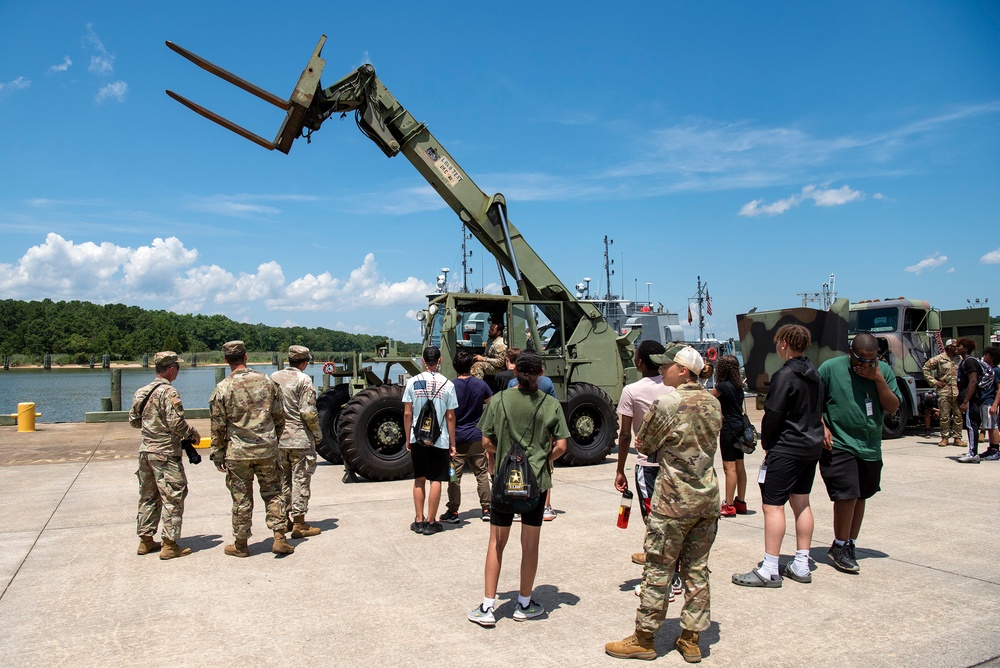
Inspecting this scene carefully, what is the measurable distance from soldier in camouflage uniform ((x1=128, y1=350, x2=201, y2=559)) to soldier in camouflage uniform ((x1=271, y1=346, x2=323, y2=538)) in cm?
84

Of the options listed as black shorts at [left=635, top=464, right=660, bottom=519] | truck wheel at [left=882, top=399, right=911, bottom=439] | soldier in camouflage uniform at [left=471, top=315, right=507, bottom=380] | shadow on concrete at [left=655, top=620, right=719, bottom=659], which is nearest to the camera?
shadow on concrete at [left=655, top=620, right=719, bottom=659]

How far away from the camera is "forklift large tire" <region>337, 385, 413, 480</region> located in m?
8.62

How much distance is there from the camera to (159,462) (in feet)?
18.6

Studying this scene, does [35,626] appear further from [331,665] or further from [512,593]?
[512,593]

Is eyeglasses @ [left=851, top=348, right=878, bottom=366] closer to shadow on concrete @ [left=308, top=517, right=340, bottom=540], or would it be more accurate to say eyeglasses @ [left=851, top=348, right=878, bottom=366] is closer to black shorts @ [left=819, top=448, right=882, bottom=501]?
black shorts @ [left=819, top=448, right=882, bottom=501]

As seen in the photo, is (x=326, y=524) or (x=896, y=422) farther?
Result: (x=896, y=422)

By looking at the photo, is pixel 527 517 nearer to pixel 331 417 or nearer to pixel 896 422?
pixel 331 417

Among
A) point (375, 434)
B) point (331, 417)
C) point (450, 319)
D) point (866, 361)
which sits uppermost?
point (450, 319)

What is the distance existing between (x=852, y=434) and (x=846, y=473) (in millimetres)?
281

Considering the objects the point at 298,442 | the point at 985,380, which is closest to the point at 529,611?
the point at 298,442

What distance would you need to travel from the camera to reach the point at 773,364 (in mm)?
12906

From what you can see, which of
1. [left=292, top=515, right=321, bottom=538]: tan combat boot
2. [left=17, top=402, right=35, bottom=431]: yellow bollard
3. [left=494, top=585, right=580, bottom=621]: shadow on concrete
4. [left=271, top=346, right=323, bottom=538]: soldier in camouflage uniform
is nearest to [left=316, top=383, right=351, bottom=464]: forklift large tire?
[left=271, top=346, right=323, bottom=538]: soldier in camouflage uniform

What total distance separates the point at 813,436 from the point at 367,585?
3222 mm

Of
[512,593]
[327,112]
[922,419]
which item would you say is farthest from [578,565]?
[922,419]
